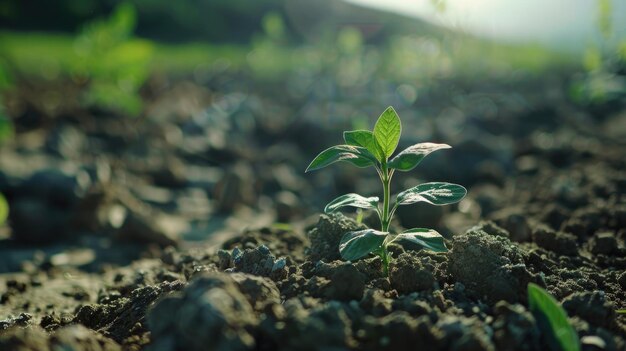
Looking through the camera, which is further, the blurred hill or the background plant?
the blurred hill

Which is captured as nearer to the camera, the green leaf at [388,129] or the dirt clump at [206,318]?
the dirt clump at [206,318]

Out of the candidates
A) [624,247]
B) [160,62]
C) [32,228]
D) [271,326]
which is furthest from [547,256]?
[160,62]

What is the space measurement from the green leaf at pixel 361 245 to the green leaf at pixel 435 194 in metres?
0.13

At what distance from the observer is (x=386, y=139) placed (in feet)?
5.34

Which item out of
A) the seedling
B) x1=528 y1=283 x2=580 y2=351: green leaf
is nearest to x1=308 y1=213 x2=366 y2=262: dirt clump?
the seedling

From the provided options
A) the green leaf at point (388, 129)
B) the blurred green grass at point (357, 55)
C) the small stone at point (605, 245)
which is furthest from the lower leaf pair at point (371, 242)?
the blurred green grass at point (357, 55)

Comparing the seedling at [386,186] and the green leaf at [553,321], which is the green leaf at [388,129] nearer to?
the seedling at [386,186]

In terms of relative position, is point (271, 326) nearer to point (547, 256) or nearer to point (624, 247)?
point (547, 256)

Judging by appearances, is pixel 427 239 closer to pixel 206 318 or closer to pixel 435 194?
pixel 435 194

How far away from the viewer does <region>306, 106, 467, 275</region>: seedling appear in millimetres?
1522

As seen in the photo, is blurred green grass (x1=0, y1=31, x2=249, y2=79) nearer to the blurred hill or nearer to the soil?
the soil

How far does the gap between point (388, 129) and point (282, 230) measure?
887mm

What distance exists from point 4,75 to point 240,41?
12.8 metres

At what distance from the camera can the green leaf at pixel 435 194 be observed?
5.07ft
